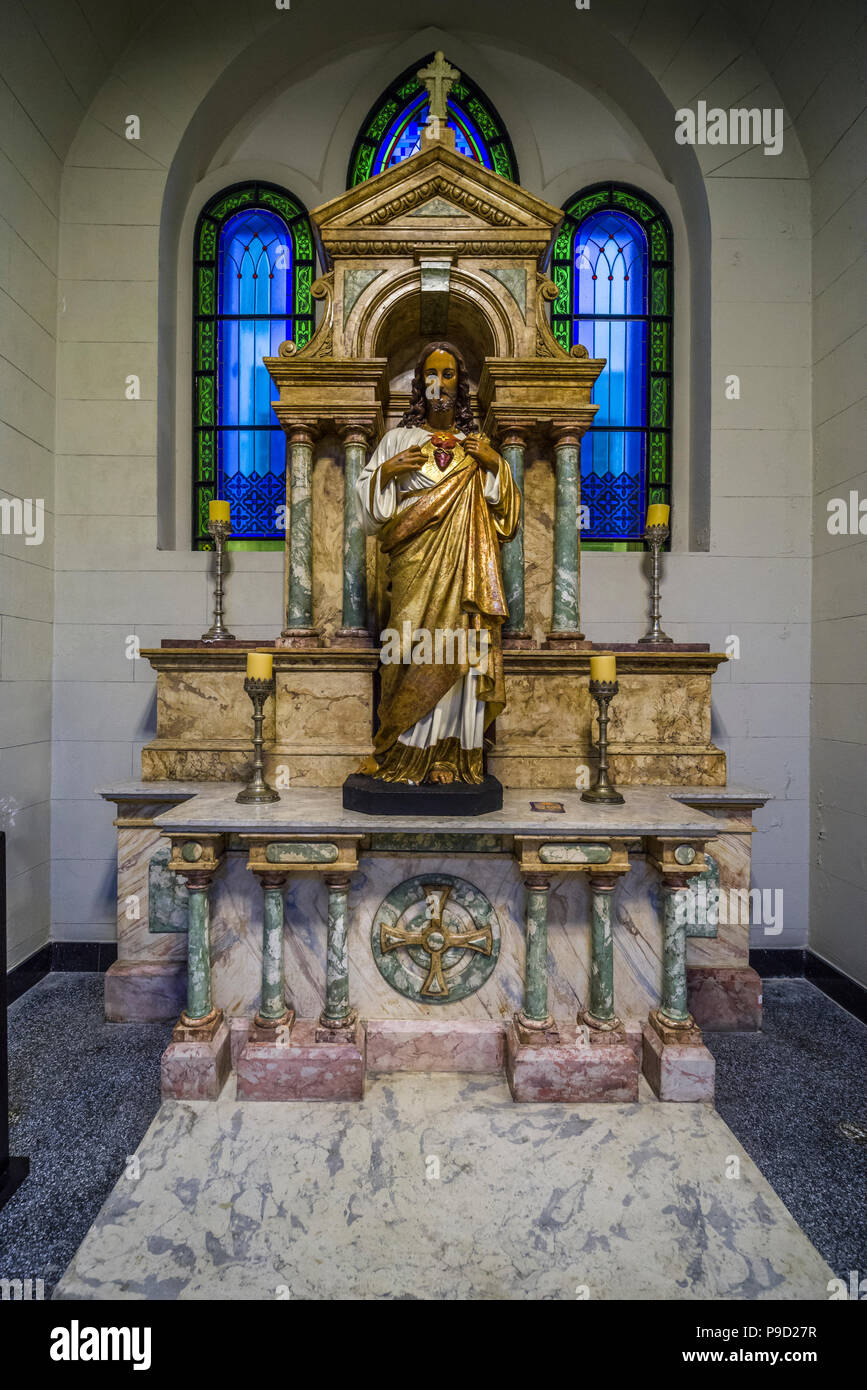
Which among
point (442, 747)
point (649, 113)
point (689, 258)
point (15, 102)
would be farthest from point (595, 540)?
point (15, 102)

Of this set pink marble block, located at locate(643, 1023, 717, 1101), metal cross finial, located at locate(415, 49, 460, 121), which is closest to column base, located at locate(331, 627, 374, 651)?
pink marble block, located at locate(643, 1023, 717, 1101)

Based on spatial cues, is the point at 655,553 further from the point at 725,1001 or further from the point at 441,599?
the point at 725,1001

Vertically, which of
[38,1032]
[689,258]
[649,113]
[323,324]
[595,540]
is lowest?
[38,1032]

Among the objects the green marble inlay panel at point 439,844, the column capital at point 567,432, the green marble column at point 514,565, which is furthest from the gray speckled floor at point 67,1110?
the column capital at point 567,432

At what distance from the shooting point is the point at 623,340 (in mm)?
5449

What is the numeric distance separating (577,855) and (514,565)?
2.03 metres

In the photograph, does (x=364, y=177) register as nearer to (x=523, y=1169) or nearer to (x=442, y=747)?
(x=442, y=747)

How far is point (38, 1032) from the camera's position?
3.75 metres

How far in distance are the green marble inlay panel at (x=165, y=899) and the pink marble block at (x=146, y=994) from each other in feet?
0.86

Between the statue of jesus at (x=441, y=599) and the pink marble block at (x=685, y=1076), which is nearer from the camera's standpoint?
the pink marble block at (x=685, y=1076)

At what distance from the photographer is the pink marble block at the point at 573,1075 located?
9.48 feet

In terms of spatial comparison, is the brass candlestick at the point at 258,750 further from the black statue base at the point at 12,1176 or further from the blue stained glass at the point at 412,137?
the blue stained glass at the point at 412,137

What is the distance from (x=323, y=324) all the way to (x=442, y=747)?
2989 millimetres

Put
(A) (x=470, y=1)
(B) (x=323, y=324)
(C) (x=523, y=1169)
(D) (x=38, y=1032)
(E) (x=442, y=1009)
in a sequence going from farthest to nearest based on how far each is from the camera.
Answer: (A) (x=470, y=1)
(B) (x=323, y=324)
(D) (x=38, y=1032)
(E) (x=442, y=1009)
(C) (x=523, y=1169)
